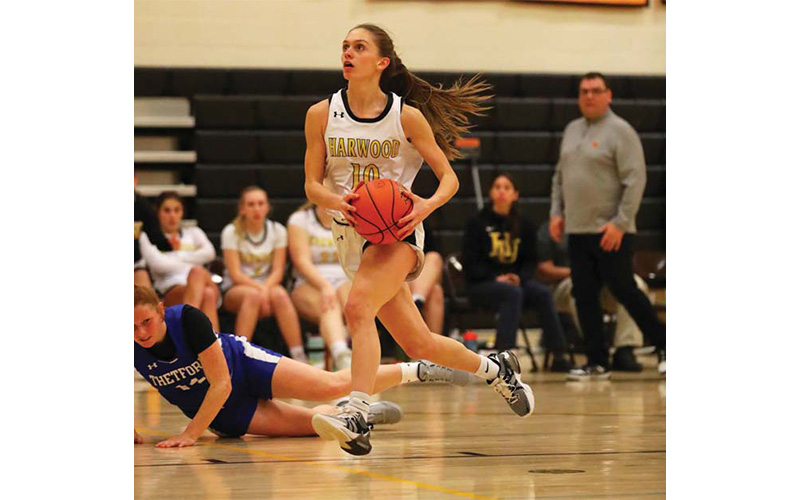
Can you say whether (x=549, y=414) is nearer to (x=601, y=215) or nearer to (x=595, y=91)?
(x=601, y=215)

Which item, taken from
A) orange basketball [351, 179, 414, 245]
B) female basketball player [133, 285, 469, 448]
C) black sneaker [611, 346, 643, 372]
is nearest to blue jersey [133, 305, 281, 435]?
female basketball player [133, 285, 469, 448]

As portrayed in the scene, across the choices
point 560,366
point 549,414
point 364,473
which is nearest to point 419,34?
point 560,366

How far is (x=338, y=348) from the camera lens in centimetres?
589

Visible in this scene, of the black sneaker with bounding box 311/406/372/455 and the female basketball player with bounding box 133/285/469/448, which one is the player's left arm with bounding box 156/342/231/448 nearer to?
the female basketball player with bounding box 133/285/469/448

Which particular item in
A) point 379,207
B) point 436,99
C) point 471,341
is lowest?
point 471,341

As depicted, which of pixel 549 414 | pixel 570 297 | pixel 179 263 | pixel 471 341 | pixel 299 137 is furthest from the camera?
pixel 299 137

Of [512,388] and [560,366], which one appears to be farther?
[560,366]

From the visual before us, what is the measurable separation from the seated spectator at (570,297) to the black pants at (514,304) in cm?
19

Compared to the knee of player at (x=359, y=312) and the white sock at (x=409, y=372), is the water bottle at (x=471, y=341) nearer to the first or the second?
the white sock at (x=409, y=372)

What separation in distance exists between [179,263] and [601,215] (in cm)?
230

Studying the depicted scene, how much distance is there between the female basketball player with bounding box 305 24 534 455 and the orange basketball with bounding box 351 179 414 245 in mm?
23

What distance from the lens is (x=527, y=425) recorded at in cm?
422

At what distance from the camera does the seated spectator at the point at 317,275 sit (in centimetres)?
615

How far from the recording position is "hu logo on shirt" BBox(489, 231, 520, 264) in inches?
267
